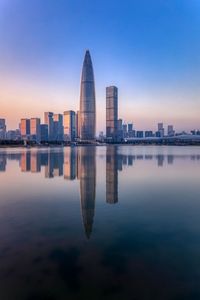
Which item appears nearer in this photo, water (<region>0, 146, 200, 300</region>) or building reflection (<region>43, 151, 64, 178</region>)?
water (<region>0, 146, 200, 300</region>)

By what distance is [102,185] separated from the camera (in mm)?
22547

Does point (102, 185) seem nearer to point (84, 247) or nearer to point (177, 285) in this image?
point (84, 247)

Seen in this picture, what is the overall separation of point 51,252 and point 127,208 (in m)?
7.15

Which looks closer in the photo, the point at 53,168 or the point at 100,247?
the point at 100,247

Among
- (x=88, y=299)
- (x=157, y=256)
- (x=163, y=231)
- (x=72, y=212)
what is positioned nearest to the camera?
(x=88, y=299)

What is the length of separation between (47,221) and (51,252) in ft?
13.1

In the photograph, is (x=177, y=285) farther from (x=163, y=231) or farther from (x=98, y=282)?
(x=163, y=231)

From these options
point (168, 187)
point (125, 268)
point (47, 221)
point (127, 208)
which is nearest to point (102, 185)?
point (168, 187)

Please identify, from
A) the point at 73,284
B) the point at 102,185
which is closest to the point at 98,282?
the point at 73,284

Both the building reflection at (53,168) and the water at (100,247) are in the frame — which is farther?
the building reflection at (53,168)

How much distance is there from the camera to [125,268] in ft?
24.5

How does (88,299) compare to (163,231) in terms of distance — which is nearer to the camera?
(88,299)

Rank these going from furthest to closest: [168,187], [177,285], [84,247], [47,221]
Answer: [168,187], [47,221], [84,247], [177,285]

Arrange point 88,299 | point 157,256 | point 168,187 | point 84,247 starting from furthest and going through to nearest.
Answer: point 168,187 < point 84,247 < point 157,256 < point 88,299
